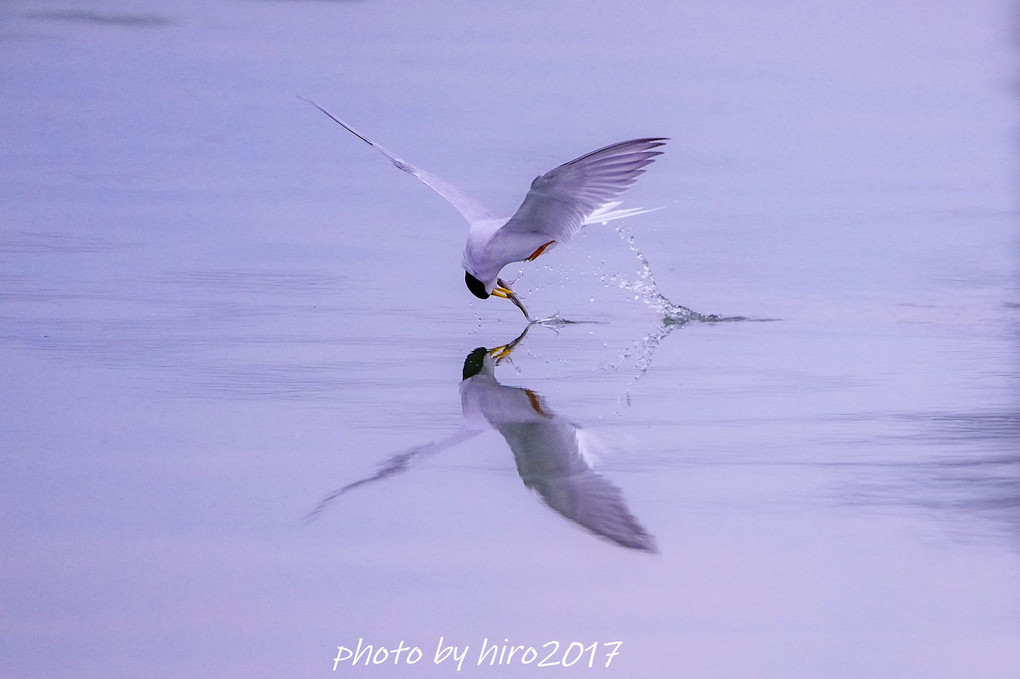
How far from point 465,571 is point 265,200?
3.66 metres

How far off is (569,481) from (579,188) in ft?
4.41

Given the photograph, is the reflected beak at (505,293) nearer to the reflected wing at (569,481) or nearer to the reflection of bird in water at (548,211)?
the reflection of bird in water at (548,211)

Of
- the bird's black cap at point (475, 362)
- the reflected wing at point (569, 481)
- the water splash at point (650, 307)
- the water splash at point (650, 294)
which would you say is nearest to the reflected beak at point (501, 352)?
the bird's black cap at point (475, 362)

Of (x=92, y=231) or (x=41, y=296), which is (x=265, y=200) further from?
(x=41, y=296)

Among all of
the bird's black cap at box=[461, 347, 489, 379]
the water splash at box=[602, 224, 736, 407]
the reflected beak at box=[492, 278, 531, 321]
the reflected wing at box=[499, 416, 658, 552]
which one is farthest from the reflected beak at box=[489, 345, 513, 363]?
the reflected wing at box=[499, 416, 658, 552]

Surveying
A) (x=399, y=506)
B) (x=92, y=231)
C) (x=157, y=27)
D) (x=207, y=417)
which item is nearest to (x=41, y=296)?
(x=92, y=231)

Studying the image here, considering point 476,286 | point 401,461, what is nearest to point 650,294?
point 476,286

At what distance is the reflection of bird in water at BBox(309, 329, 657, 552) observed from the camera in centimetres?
303

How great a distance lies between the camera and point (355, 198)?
20.7ft

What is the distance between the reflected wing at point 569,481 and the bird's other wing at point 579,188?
0.86 m

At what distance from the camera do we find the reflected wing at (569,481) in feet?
9.78

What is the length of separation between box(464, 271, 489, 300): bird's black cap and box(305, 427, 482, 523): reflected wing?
4.54ft

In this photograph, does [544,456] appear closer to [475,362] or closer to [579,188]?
[475,362]

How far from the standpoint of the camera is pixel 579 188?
173 inches
